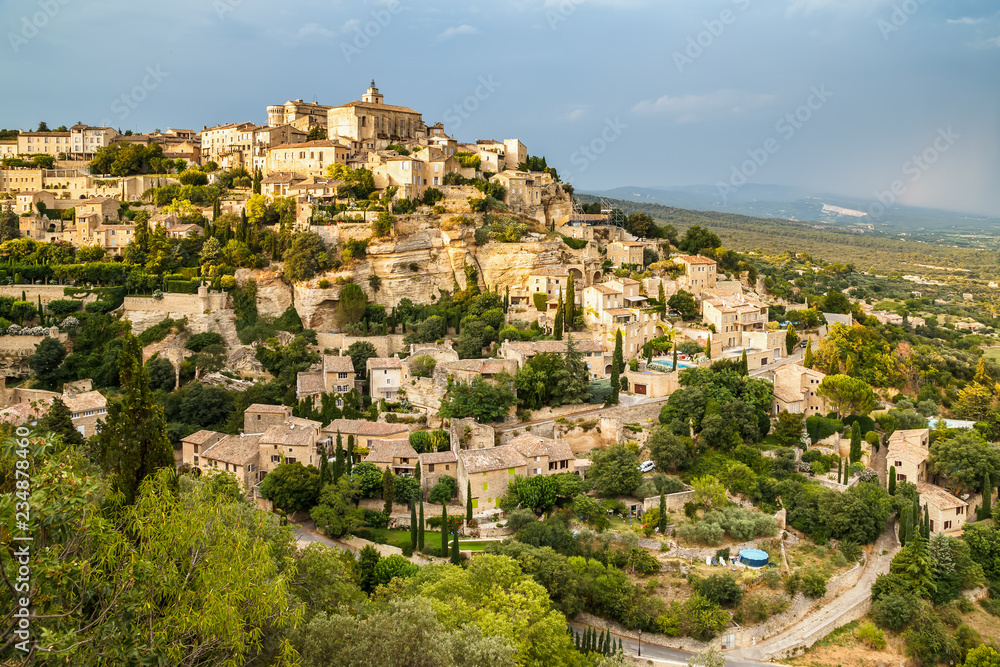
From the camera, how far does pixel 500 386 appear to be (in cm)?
3334

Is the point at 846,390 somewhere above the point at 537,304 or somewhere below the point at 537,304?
below

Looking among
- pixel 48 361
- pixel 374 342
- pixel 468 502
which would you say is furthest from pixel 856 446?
pixel 48 361

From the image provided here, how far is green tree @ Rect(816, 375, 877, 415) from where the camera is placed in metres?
35.2

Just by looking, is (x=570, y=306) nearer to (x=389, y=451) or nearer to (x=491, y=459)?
(x=491, y=459)

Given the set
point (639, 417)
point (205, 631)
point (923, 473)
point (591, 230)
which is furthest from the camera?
point (591, 230)

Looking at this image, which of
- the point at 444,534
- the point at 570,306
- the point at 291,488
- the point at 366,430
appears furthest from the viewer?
the point at 570,306

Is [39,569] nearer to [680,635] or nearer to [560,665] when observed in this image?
[560,665]

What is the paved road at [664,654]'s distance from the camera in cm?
2325

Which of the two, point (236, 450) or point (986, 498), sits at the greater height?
point (236, 450)

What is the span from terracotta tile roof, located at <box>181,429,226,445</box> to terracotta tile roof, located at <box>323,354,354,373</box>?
5.37m

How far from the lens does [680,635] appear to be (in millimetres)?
24312

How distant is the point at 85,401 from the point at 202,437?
5832 mm

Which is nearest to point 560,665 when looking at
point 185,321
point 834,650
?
point 834,650

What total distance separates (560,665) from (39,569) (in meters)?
14.1
